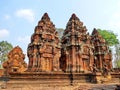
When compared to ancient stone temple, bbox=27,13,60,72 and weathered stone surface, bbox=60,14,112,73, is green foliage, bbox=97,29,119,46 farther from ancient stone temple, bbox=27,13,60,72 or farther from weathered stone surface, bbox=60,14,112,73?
ancient stone temple, bbox=27,13,60,72

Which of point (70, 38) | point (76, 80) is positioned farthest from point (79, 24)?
point (76, 80)

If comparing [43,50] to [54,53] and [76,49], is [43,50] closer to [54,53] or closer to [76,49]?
[54,53]

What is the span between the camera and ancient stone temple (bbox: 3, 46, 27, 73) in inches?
764

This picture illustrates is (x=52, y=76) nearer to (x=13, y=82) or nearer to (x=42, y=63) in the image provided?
(x=13, y=82)

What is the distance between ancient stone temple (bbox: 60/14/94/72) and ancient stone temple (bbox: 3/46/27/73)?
4.90 m

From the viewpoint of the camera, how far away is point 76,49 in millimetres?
21188

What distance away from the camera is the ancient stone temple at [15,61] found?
63.7 ft

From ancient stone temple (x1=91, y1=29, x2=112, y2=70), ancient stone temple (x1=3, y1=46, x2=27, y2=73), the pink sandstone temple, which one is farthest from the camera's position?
ancient stone temple (x1=91, y1=29, x2=112, y2=70)

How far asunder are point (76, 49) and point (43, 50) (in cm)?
383

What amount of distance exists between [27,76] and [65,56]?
745cm

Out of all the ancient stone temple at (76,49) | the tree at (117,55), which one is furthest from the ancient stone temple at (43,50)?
the tree at (117,55)

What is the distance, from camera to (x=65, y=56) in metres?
21.7

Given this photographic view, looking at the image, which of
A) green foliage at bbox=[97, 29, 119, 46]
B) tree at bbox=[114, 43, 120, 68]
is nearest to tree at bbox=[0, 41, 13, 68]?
green foliage at bbox=[97, 29, 119, 46]

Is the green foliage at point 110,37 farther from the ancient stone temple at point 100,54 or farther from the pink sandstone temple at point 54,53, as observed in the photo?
the pink sandstone temple at point 54,53
